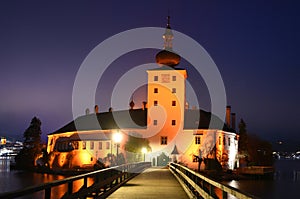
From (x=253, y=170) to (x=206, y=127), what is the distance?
14.5 meters

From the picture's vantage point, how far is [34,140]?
9619 centimetres

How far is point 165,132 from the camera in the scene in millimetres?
73062

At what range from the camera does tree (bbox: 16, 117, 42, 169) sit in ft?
316

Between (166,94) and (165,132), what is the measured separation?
6.62 metres

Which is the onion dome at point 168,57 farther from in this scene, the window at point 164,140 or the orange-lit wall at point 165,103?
the window at point 164,140

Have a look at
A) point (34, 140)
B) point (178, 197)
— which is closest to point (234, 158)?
point (34, 140)

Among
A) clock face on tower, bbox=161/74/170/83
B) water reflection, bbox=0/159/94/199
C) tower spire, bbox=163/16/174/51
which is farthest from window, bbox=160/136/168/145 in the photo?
water reflection, bbox=0/159/94/199

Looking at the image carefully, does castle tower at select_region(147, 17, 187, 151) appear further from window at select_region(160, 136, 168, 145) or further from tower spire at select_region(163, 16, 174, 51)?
window at select_region(160, 136, 168, 145)

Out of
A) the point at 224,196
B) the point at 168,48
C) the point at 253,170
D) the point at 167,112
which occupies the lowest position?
the point at 253,170

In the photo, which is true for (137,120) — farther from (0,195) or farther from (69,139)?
(0,195)

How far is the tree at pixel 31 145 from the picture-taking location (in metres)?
96.2

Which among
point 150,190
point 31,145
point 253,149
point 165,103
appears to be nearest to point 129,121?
point 165,103

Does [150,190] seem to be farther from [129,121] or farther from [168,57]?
[129,121]

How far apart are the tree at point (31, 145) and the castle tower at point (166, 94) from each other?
3361 centimetres
